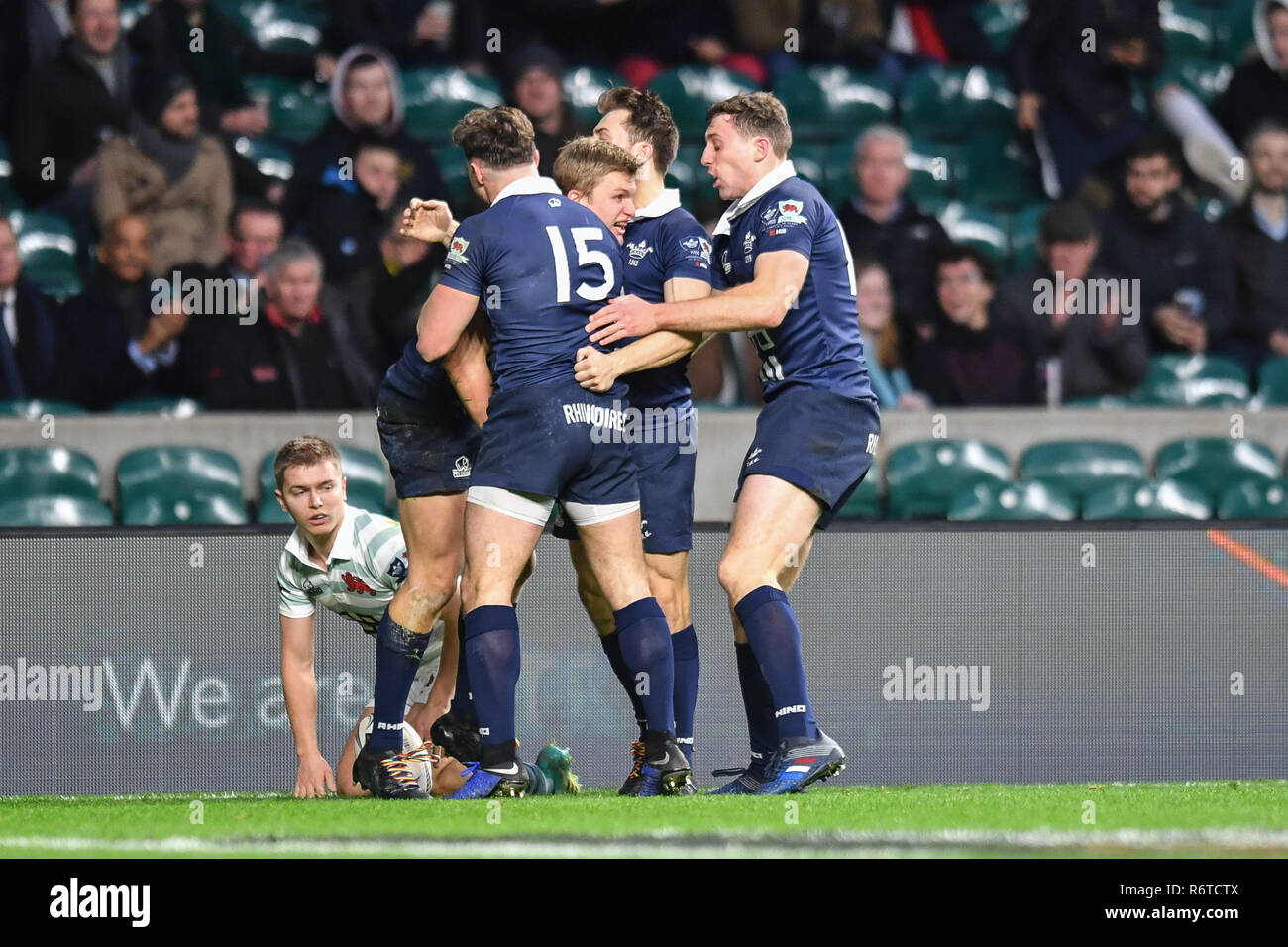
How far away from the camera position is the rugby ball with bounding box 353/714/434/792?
5132 mm

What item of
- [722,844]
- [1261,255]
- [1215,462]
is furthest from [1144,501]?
[722,844]

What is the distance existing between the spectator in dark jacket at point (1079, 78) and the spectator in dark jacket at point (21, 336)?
17.9 feet

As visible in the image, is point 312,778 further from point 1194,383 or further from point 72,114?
point 1194,383

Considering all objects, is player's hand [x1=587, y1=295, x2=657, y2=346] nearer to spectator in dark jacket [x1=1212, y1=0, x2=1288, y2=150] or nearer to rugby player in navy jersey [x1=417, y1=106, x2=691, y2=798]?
rugby player in navy jersey [x1=417, y1=106, x2=691, y2=798]

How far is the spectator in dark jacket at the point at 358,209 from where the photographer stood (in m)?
8.92

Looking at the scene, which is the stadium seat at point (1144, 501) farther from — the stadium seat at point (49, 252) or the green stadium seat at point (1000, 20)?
the stadium seat at point (49, 252)

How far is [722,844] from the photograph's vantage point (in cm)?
369

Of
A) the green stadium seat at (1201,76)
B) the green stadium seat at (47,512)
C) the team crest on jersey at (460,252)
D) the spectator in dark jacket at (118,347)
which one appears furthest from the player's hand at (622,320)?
the green stadium seat at (1201,76)

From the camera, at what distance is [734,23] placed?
33.7ft

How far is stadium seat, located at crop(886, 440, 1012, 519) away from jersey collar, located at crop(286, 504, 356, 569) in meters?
3.06

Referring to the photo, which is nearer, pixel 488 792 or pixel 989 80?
pixel 488 792
